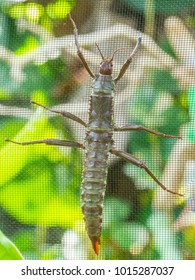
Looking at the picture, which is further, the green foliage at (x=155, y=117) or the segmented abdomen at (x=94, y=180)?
the green foliage at (x=155, y=117)

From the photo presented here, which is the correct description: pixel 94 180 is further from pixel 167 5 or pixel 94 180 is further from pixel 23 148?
pixel 167 5

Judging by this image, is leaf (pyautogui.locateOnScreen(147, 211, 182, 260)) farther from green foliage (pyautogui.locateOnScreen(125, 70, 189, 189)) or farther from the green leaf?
the green leaf

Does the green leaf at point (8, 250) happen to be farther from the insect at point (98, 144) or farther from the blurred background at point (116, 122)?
the insect at point (98, 144)

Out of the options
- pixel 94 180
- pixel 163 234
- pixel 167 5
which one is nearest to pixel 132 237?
pixel 163 234

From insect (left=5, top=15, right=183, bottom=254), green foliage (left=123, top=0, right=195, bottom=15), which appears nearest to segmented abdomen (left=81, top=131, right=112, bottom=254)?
insect (left=5, top=15, right=183, bottom=254)

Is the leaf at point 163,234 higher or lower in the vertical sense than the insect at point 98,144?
lower

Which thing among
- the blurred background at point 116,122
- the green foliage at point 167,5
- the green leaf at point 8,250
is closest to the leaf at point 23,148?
the blurred background at point 116,122
